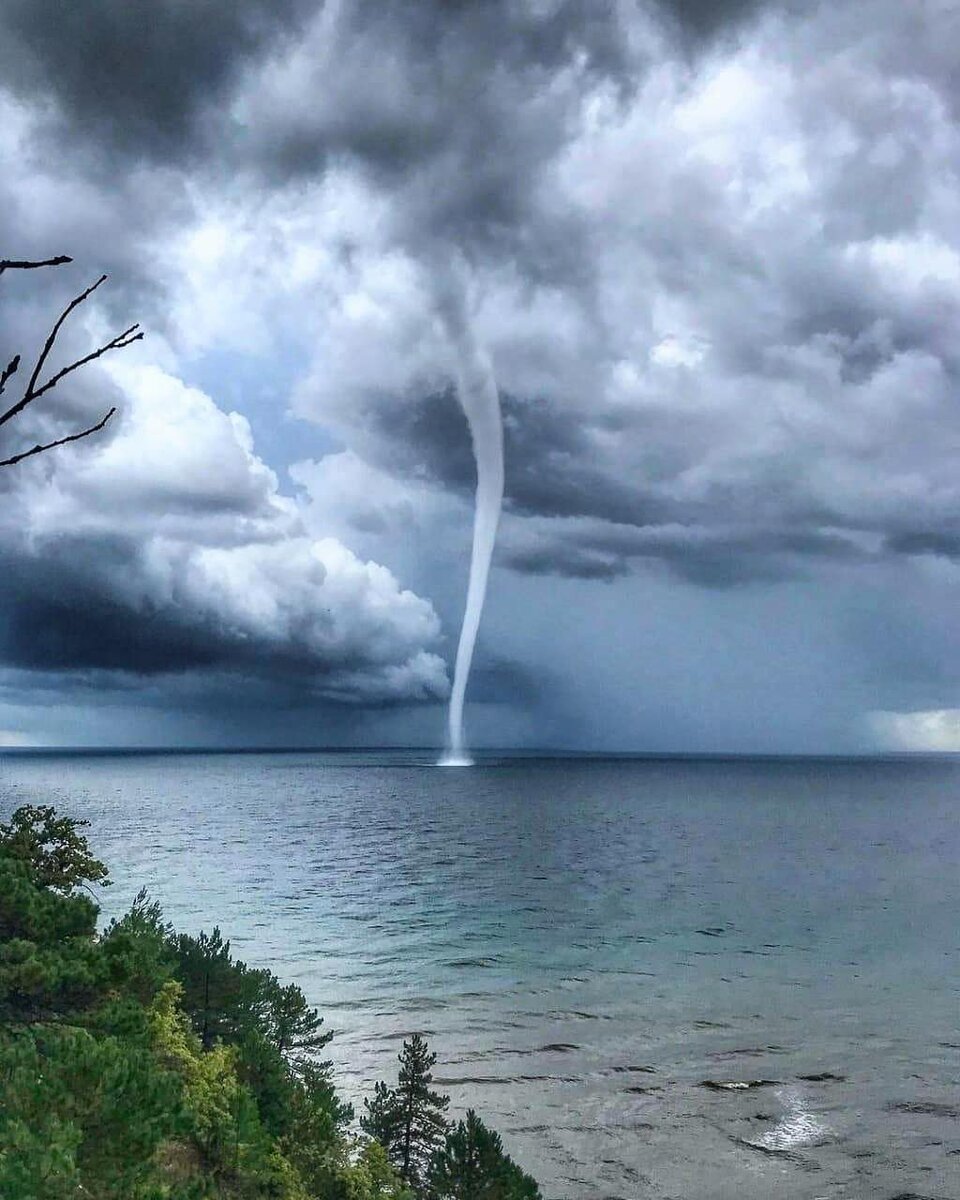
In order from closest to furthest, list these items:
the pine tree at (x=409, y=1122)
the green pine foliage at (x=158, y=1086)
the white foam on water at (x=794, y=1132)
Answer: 1. the green pine foliage at (x=158, y=1086)
2. the pine tree at (x=409, y=1122)
3. the white foam on water at (x=794, y=1132)

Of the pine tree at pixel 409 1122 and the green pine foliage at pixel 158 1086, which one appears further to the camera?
the pine tree at pixel 409 1122

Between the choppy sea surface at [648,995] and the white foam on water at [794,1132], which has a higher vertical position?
the white foam on water at [794,1132]

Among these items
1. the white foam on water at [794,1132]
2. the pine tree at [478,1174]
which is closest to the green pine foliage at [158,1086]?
the pine tree at [478,1174]

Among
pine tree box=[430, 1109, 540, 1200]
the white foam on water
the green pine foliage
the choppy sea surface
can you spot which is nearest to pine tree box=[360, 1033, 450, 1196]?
the green pine foliage

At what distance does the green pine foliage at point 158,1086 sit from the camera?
18531mm

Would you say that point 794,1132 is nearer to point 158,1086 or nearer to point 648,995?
point 648,995

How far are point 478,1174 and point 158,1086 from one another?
15.9 meters

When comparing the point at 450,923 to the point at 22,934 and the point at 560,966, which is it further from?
the point at 22,934

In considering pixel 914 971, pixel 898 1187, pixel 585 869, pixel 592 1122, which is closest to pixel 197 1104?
pixel 592 1122

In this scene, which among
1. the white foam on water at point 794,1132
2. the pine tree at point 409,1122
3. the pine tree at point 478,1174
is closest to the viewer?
Result: the pine tree at point 478,1174

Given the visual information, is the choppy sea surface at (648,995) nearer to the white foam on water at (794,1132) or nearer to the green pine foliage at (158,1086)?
the white foam on water at (794,1132)

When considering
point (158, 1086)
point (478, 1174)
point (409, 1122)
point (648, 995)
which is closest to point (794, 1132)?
point (409, 1122)

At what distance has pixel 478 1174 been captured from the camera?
3102 centimetres

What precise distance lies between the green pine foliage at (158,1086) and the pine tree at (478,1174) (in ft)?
0.16
